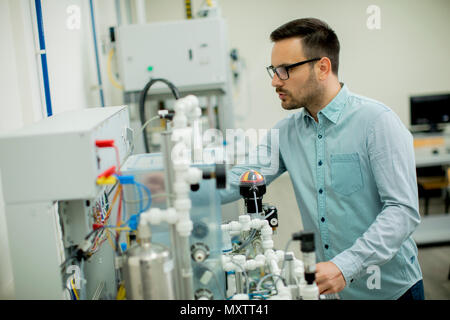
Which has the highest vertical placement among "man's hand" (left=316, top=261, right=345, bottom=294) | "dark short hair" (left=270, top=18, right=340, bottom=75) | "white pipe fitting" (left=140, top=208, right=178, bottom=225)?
"dark short hair" (left=270, top=18, right=340, bottom=75)

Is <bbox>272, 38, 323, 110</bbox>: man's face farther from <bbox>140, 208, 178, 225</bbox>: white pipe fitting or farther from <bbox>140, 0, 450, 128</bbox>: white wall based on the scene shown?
<bbox>140, 0, 450, 128</bbox>: white wall

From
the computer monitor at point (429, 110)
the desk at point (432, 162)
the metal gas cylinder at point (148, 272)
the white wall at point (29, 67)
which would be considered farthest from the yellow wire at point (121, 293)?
the computer monitor at point (429, 110)

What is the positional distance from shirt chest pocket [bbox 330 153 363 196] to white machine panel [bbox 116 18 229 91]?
1594 mm

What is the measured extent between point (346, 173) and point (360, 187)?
6 centimetres

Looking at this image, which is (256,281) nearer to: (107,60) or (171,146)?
(171,146)

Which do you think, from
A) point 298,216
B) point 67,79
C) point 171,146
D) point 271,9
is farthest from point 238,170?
point 271,9

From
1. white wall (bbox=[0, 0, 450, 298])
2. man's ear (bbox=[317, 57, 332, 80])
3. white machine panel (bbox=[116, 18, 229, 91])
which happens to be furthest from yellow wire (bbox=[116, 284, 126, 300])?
white wall (bbox=[0, 0, 450, 298])

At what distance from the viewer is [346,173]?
1.42 meters

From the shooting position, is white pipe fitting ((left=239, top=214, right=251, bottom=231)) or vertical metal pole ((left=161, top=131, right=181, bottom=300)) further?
white pipe fitting ((left=239, top=214, right=251, bottom=231))

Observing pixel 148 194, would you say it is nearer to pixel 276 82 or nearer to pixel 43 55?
pixel 276 82

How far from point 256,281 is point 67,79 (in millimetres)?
1654

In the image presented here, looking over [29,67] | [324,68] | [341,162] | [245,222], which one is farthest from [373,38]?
[245,222]

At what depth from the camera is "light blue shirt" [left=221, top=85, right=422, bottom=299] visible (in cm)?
124
